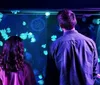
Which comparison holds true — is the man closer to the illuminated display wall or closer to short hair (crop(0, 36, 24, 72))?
short hair (crop(0, 36, 24, 72))

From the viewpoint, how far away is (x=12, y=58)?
9.14 ft

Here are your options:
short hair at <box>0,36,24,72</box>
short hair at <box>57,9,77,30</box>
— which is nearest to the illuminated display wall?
short hair at <box>0,36,24,72</box>

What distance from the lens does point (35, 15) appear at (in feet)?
10.8

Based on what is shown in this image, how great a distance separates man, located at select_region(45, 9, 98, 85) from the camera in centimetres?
249

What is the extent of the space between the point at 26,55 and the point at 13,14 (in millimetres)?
512

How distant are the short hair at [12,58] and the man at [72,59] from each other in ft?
1.23

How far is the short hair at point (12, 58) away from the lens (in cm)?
277

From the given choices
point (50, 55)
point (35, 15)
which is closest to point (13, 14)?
point (35, 15)

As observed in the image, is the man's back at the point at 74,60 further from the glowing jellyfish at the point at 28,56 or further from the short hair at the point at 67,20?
the glowing jellyfish at the point at 28,56
